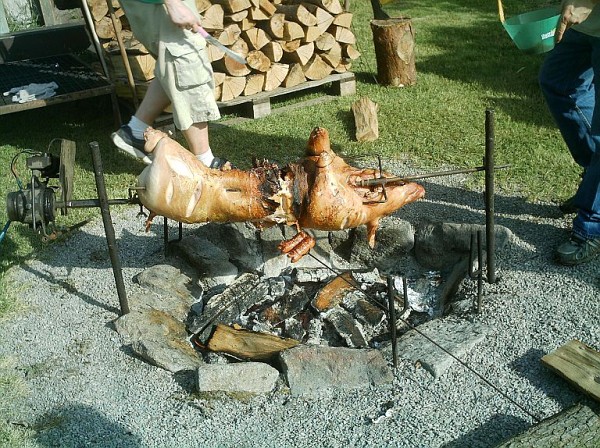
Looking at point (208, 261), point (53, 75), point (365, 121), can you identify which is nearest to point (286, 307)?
point (208, 261)

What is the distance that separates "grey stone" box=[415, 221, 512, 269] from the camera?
418cm

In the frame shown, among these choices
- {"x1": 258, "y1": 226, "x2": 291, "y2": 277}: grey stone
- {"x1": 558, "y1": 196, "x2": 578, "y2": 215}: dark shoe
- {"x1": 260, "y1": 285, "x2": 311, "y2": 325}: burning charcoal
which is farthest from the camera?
{"x1": 558, "y1": 196, "x2": 578, "y2": 215}: dark shoe

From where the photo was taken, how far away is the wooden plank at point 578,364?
3064mm

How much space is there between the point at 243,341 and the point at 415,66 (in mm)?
5529

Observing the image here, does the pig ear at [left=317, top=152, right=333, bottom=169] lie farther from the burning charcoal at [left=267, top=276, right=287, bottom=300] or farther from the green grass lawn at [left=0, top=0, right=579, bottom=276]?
the green grass lawn at [left=0, top=0, right=579, bottom=276]

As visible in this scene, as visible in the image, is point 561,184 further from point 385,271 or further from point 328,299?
point 328,299

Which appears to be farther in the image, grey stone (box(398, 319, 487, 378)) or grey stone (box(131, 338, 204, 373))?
grey stone (box(131, 338, 204, 373))

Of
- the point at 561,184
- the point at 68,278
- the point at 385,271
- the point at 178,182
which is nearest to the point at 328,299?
the point at 385,271

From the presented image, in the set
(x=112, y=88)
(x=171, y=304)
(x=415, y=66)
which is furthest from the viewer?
(x=415, y=66)

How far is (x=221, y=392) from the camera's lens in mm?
3270

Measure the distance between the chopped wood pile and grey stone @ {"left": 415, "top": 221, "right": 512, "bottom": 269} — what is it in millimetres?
3292

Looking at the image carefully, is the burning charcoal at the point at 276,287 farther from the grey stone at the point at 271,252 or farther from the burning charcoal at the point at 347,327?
the burning charcoal at the point at 347,327

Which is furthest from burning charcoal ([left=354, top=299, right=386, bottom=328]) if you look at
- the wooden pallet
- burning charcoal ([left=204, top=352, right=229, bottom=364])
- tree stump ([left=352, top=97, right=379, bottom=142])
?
the wooden pallet

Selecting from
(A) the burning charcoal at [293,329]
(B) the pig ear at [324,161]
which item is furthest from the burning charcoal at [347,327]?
(B) the pig ear at [324,161]
